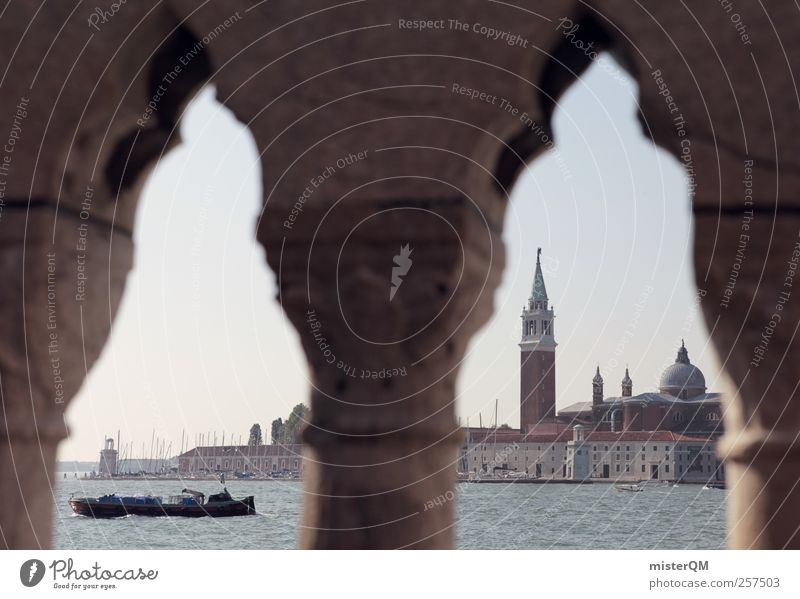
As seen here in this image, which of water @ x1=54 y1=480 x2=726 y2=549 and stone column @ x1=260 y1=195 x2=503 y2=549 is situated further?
water @ x1=54 y1=480 x2=726 y2=549

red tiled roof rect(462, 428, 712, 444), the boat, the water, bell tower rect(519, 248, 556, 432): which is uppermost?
bell tower rect(519, 248, 556, 432)

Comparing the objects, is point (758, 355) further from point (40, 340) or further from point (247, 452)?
point (247, 452)

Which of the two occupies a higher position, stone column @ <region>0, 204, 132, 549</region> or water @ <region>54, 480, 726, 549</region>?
stone column @ <region>0, 204, 132, 549</region>

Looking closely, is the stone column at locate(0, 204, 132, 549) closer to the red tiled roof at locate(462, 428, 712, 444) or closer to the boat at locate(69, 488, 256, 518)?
the boat at locate(69, 488, 256, 518)

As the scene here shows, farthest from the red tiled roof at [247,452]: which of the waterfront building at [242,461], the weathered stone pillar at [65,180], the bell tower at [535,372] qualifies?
the weathered stone pillar at [65,180]

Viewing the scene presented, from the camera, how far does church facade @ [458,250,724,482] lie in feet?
118

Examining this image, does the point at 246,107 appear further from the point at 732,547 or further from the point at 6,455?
the point at 732,547

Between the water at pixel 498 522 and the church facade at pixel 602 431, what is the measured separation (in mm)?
1110

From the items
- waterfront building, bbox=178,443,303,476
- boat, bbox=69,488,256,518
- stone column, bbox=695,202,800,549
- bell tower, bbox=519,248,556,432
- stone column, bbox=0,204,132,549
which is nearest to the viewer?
stone column, bbox=695,202,800,549

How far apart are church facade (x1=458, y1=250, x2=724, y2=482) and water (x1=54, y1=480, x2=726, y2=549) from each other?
3.64 ft

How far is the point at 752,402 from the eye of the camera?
11.6 ft

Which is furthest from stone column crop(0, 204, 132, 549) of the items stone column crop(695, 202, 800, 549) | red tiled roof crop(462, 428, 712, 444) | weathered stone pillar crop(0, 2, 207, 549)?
red tiled roof crop(462, 428, 712, 444)

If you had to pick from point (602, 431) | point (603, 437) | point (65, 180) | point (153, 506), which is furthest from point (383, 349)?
point (602, 431)

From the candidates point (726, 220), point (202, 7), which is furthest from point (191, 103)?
point (726, 220)
